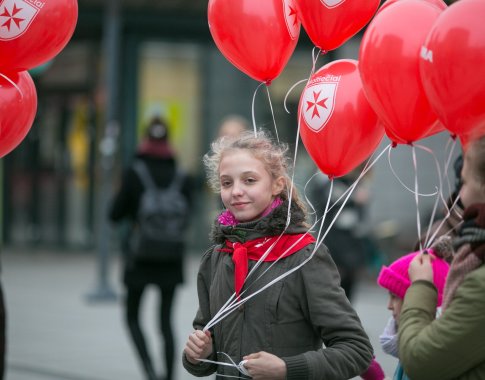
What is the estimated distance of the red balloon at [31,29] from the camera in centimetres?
364

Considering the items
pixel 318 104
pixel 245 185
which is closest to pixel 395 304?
pixel 245 185

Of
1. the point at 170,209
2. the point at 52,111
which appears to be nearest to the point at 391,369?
the point at 170,209

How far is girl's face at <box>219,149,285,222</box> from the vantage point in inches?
129

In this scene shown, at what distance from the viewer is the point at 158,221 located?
22.7 ft

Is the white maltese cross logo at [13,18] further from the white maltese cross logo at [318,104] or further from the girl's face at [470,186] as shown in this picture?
the girl's face at [470,186]

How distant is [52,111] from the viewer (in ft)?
53.7

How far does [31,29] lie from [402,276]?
1773 millimetres

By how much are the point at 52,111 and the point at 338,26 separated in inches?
522

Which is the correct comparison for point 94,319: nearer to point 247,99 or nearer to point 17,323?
point 17,323

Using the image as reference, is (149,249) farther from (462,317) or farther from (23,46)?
(462,317)

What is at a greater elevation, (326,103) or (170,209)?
(326,103)

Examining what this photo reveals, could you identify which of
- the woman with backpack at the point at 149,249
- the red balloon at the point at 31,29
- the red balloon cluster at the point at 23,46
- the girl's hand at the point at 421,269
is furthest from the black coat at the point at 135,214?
the girl's hand at the point at 421,269

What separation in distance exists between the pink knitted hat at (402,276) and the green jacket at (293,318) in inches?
8.6

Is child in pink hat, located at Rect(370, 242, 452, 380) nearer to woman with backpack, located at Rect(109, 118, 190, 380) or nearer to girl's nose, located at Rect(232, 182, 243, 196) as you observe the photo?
girl's nose, located at Rect(232, 182, 243, 196)
